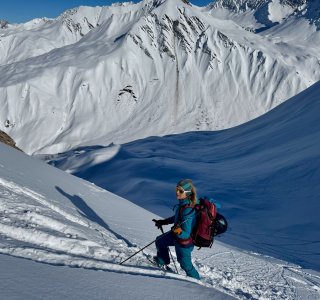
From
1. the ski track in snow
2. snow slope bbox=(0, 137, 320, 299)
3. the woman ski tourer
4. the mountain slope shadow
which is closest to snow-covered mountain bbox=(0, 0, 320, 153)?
the mountain slope shadow

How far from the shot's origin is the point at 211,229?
591 cm

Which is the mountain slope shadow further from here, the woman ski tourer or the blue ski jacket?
the blue ski jacket

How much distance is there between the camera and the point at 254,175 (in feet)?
78.0

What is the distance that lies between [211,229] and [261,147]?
24.4m

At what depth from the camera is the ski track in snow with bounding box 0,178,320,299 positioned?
4785 millimetres

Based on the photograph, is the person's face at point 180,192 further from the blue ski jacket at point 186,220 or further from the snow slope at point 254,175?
the snow slope at point 254,175

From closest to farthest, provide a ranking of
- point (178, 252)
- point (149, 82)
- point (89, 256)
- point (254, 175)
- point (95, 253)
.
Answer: point (89, 256) → point (95, 253) → point (178, 252) → point (254, 175) → point (149, 82)

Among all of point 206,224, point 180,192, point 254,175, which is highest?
point 254,175

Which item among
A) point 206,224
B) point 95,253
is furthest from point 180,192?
point 95,253

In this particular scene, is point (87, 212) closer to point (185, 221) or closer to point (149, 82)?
point (185, 221)

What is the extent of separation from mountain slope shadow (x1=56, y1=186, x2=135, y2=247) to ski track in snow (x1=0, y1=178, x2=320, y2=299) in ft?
0.70

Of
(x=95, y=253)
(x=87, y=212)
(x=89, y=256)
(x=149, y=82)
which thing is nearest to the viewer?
(x=89, y=256)

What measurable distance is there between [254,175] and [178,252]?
18358 millimetres

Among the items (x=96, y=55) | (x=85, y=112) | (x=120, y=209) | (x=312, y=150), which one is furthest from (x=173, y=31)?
(x=120, y=209)
